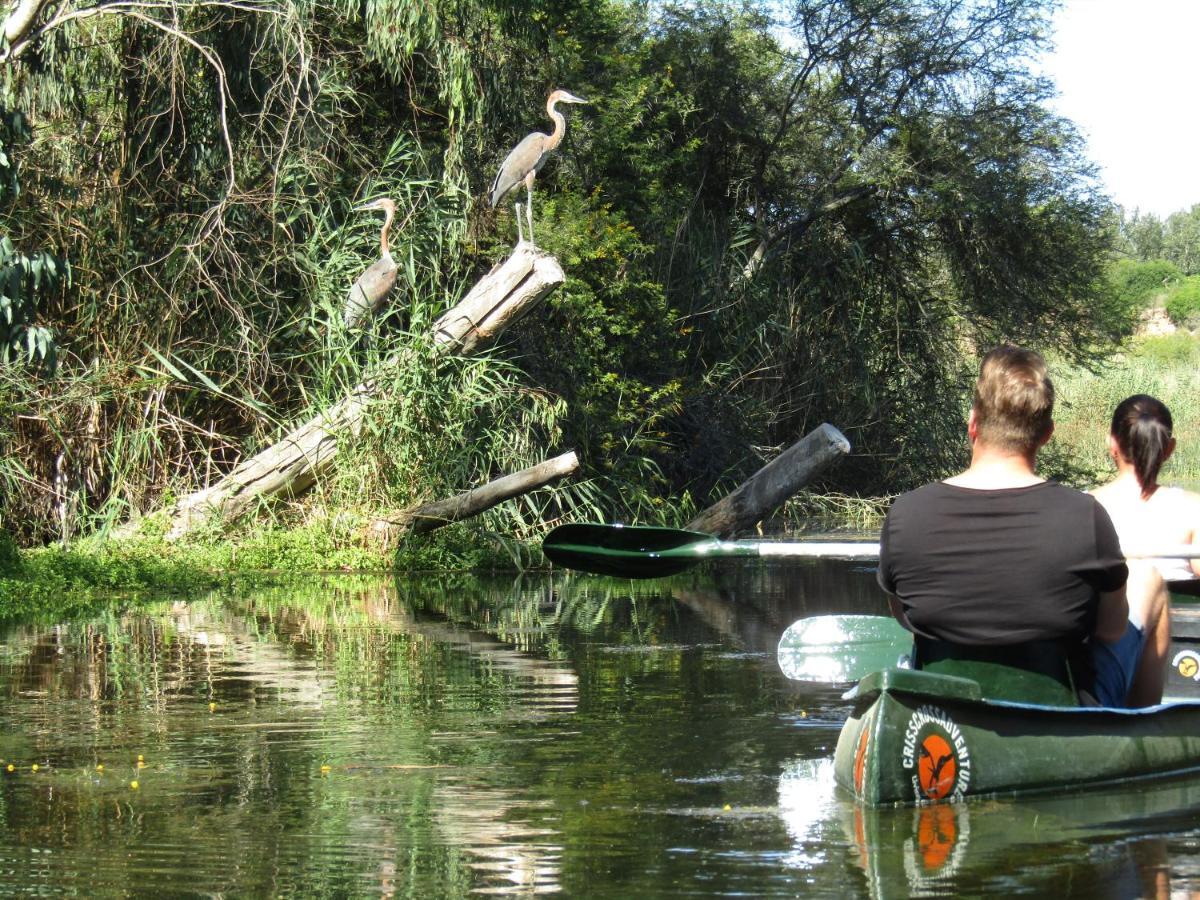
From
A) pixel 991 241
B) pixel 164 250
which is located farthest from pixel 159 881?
pixel 991 241

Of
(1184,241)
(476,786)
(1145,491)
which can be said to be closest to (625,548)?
(476,786)

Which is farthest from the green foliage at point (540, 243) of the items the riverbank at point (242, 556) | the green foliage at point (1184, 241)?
the green foliage at point (1184, 241)

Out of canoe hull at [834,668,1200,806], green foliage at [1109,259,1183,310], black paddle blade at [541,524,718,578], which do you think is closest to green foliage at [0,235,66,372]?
black paddle blade at [541,524,718,578]

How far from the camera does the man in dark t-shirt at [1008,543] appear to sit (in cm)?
462

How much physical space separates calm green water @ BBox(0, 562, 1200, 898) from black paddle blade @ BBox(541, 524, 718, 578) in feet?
1.69

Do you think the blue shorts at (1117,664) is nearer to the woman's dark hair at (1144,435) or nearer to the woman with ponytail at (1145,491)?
the woman with ponytail at (1145,491)

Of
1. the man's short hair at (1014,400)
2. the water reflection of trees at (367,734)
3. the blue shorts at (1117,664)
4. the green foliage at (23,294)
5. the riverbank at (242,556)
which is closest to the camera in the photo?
the water reflection of trees at (367,734)

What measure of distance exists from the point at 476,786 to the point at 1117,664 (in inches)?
82.7

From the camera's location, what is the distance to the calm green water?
13.4 ft

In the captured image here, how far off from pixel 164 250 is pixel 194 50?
5.66 ft

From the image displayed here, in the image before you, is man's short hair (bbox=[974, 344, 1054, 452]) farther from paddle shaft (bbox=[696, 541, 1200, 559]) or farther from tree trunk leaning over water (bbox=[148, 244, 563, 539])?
tree trunk leaning over water (bbox=[148, 244, 563, 539])

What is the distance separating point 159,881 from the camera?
4.01 metres

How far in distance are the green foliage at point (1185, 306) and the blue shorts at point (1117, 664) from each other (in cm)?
4376

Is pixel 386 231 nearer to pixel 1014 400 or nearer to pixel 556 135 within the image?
pixel 556 135
